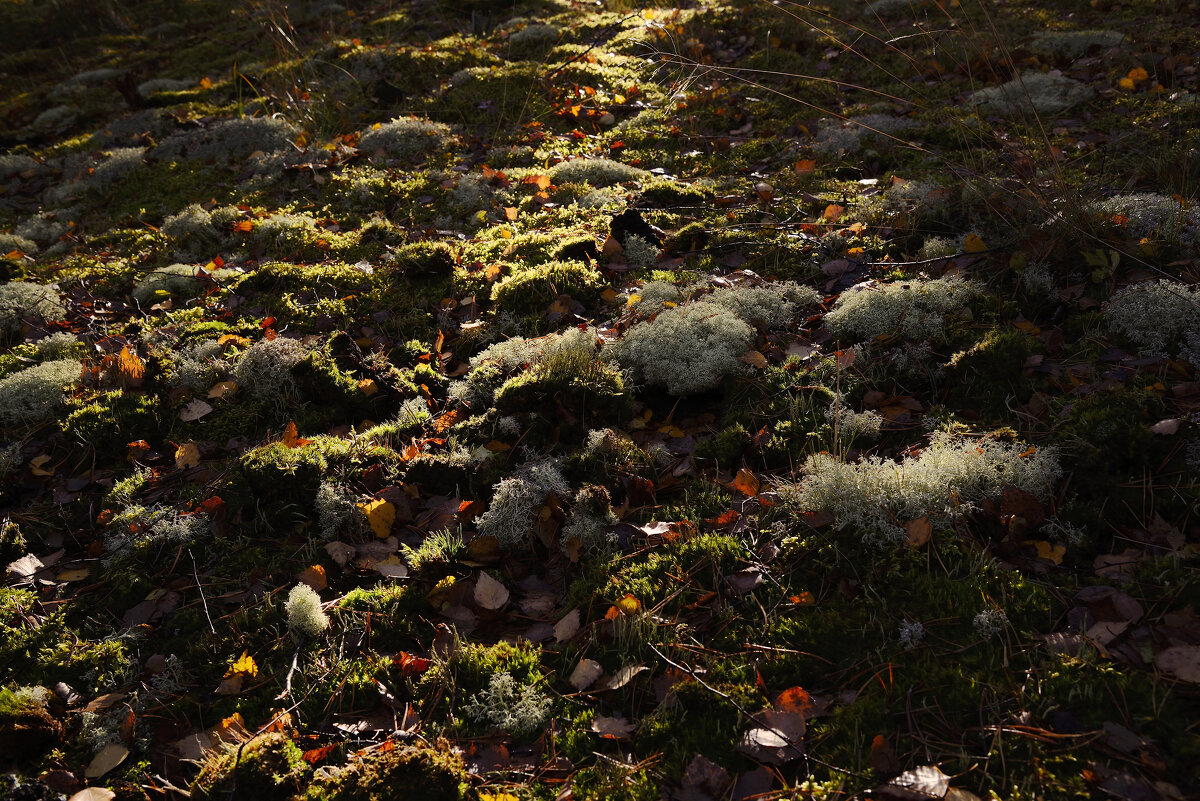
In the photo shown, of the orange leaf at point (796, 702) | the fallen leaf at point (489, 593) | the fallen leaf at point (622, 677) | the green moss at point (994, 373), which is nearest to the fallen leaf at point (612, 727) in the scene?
the fallen leaf at point (622, 677)

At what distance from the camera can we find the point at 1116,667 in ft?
7.34

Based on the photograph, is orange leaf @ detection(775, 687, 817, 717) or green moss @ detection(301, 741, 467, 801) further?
orange leaf @ detection(775, 687, 817, 717)

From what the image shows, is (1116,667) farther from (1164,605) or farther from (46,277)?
(46,277)

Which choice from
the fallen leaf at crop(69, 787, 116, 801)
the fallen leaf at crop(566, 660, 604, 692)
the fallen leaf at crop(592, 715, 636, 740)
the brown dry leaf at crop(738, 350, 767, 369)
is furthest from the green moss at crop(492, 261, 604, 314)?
the fallen leaf at crop(69, 787, 116, 801)

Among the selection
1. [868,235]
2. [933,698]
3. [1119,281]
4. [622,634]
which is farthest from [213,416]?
[1119,281]

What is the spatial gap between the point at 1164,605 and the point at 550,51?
344 inches

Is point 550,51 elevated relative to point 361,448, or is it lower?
elevated

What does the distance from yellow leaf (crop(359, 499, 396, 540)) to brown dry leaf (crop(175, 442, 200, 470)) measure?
115cm

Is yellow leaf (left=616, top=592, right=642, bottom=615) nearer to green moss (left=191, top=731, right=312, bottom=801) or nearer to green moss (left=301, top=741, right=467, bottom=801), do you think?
green moss (left=301, top=741, right=467, bottom=801)

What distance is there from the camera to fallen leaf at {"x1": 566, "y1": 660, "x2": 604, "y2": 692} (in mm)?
2561

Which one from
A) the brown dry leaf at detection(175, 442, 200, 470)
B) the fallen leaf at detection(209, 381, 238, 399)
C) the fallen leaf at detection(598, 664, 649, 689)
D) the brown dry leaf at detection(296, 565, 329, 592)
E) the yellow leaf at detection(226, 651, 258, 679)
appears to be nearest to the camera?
the fallen leaf at detection(598, 664, 649, 689)

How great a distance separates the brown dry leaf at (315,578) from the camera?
3064 millimetres

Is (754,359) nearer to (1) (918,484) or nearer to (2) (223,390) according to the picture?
(1) (918,484)

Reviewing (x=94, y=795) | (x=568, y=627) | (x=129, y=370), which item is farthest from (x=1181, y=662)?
(x=129, y=370)
